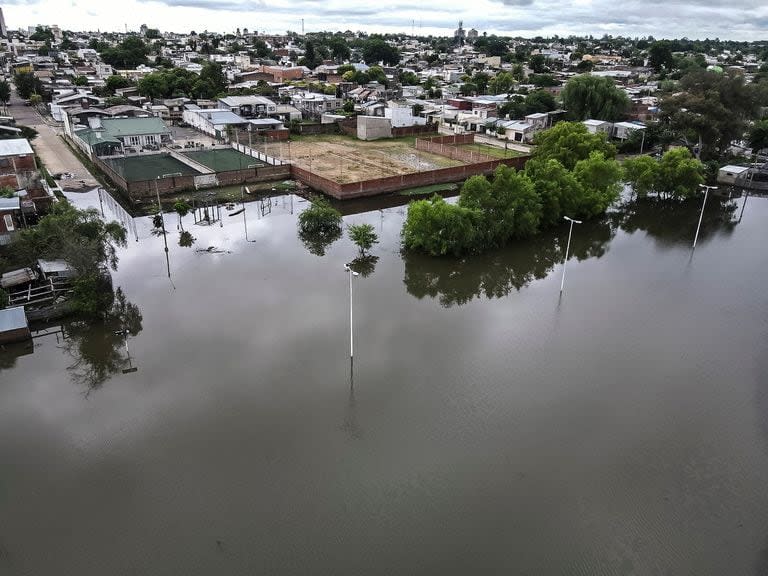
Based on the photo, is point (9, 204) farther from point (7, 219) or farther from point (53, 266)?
point (53, 266)

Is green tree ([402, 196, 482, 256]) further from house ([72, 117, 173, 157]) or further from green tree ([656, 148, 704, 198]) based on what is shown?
house ([72, 117, 173, 157])

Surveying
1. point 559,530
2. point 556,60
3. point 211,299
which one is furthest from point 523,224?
point 556,60

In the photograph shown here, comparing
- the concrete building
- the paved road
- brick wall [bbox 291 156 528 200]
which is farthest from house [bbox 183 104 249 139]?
brick wall [bbox 291 156 528 200]

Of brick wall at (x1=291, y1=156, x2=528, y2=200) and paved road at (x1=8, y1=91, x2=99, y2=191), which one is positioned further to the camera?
paved road at (x1=8, y1=91, x2=99, y2=191)

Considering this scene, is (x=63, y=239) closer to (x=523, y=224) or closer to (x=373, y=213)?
(x=373, y=213)

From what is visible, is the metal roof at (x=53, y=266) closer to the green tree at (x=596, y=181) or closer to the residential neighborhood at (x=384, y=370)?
the residential neighborhood at (x=384, y=370)
